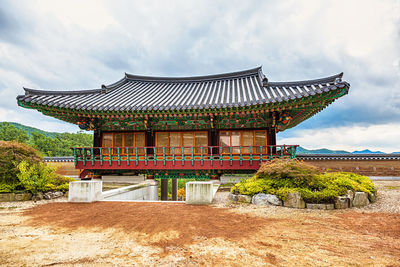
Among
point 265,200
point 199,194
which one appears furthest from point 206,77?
point 265,200

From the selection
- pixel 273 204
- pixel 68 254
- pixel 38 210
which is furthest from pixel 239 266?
pixel 38 210

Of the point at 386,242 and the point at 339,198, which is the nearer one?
the point at 386,242

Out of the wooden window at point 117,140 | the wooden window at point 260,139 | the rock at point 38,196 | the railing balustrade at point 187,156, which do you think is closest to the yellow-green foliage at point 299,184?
the railing balustrade at point 187,156

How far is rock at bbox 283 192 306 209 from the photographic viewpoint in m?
7.11

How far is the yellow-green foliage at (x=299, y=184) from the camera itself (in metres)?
7.18

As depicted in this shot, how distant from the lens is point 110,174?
1352 cm

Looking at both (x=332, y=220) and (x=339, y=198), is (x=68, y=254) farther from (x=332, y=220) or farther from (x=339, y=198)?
(x=339, y=198)

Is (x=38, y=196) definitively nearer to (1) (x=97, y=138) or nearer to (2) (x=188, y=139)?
(1) (x=97, y=138)

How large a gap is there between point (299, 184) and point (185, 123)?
24.9 ft

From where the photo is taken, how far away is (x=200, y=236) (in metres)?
4.59

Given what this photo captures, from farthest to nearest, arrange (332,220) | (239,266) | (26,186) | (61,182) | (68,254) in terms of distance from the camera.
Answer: (61,182) → (26,186) → (332,220) → (68,254) → (239,266)

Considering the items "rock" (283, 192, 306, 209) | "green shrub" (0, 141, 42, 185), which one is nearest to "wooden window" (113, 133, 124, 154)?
"green shrub" (0, 141, 42, 185)

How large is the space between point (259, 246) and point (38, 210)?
7535 millimetres

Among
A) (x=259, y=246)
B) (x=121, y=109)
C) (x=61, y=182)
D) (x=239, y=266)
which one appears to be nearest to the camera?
(x=239, y=266)
